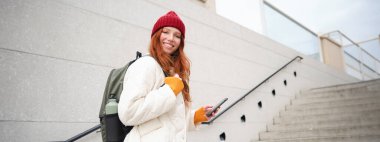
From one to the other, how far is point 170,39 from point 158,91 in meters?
0.28

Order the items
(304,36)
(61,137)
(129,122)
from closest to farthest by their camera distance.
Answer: (129,122)
(61,137)
(304,36)

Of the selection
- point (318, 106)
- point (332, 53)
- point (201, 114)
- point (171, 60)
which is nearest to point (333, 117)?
point (318, 106)

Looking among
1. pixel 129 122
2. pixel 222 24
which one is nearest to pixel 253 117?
pixel 222 24

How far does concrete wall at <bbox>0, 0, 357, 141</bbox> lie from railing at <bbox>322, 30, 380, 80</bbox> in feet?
20.6

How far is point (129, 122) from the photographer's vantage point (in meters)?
0.99

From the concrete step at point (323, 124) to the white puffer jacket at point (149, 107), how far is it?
3.66 m

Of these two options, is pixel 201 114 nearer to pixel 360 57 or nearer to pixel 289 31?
pixel 289 31

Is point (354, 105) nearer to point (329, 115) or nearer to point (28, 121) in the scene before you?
point (329, 115)

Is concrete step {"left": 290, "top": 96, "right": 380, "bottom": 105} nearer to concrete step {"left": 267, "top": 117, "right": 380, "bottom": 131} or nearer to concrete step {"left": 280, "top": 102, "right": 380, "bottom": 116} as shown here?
concrete step {"left": 280, "top": 102, "right": 380, "bottom": 116}

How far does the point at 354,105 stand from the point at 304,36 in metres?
2.89

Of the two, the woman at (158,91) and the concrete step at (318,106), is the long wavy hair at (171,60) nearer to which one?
the woman at (158,91)

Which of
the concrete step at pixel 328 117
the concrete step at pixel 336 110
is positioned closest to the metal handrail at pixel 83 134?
the concrete step at pixel 328 117

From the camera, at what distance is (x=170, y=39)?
1.22 metres

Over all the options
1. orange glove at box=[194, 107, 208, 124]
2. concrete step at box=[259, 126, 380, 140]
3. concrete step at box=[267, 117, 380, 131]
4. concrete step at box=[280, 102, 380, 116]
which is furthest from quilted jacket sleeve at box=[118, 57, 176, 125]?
concrete step at box=[280, 102, 380, 116]
